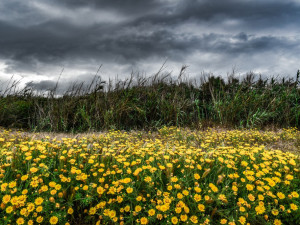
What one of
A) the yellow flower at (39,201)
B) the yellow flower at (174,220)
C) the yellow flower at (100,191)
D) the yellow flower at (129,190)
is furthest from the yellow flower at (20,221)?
the yellow flower at (174,220)

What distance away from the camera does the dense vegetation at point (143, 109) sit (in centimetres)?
694

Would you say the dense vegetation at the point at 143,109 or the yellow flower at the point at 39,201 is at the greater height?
the dense vegetation at the point at 143,109

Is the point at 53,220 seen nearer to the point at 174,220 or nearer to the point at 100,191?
the point at 100,191

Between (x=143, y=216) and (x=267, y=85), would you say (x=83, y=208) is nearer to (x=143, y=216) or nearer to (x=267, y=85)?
(x=143, y=216)

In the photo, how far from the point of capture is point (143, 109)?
23.8 ft

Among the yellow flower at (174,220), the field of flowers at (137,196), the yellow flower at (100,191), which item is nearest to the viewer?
the yellow flower at (174,220)

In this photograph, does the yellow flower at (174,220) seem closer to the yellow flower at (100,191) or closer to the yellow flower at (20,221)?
the yellow flower at (100,191)

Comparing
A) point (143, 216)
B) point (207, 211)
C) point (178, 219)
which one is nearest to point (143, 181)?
point (143, 216)

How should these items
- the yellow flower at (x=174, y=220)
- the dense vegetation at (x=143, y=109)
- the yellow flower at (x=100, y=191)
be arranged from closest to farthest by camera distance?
the yellow flower at (x=174, y=220) → the yellow flower at (x=100, y=191) → the dense vegetation at (x=143, y=109)

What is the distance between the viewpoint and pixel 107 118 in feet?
21.9

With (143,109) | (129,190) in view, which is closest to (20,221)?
(129,190)

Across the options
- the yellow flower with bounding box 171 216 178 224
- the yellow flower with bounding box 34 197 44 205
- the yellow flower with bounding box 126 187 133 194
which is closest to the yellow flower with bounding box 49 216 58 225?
the yellow flower with bounding box 34 197 44 205

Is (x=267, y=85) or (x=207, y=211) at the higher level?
(x=267, y=85)

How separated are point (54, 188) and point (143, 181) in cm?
84
